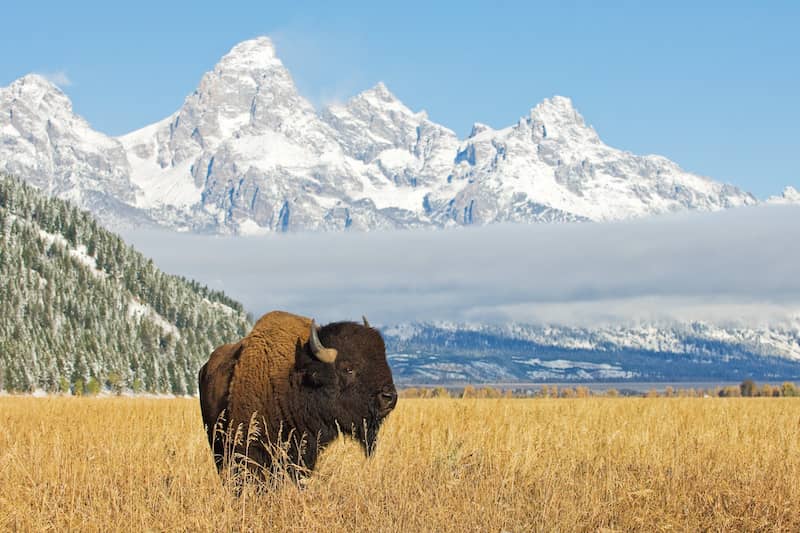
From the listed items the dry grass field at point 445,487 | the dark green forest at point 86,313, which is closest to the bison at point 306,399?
the dry grass field at point 445,487

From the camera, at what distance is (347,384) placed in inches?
469

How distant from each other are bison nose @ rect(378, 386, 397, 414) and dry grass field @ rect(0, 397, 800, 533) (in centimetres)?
82

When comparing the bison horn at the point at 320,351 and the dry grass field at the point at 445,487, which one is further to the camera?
the bison horn at the point at 320,351

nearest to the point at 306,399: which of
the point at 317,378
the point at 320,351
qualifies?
the point at 317,378

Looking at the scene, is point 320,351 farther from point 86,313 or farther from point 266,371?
point 86,313

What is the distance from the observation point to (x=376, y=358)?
39.4ft

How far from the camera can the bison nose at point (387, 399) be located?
1162 cm

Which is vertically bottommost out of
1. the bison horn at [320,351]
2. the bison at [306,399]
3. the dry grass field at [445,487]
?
the dry grass field at [445,487]

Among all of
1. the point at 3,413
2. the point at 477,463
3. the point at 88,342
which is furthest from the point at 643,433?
the point at 88,342

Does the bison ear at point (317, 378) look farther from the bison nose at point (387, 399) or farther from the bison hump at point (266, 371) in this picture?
the bison nose at point (387, 399)

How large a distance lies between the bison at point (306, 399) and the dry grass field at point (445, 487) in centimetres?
47

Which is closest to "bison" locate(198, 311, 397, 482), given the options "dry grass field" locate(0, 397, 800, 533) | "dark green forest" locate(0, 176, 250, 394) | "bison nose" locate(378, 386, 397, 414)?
"bison nose" locate(378, 386, 397, 414)

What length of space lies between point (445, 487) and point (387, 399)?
1.23 meters

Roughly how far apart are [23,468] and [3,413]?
15201mm
